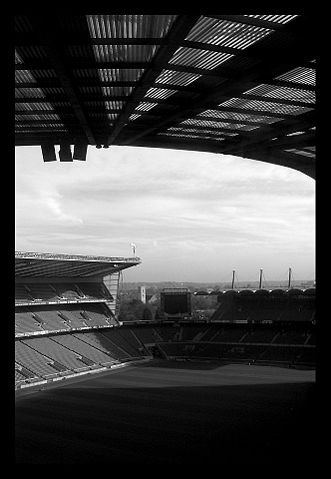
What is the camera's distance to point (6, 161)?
4656 mm

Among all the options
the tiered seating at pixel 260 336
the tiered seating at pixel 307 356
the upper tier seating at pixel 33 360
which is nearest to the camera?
the upper tier seating at pixel 33 360

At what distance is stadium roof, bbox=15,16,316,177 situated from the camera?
9844mm

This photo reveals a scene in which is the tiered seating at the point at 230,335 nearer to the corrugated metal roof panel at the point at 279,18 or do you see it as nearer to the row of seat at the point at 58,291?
the row of seat at the point at 58,291

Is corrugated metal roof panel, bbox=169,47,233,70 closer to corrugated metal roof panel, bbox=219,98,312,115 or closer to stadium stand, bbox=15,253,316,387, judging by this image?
corrugated metal roof panel, bbox=219,98,312,115

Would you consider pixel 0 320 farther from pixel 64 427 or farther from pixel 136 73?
pixel 64 427

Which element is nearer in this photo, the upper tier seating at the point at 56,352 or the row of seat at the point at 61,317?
the upper tier seating at the point at 56,352

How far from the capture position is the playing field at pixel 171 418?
19.3 metres

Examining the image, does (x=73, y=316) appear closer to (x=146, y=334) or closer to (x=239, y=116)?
(x=146, y=334)

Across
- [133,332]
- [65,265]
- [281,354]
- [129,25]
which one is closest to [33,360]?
[65,265]

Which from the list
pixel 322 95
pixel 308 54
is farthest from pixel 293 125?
pixel 322 95

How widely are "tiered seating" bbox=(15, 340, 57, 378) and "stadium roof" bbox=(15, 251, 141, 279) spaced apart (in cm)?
720

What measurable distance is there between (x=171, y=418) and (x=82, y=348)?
83.7 ft

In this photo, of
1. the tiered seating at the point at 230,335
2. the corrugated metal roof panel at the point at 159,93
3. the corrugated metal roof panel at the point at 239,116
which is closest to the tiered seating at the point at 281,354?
the tiered seating at the point at 230,335

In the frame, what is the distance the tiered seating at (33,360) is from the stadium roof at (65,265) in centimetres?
720
